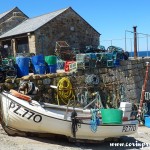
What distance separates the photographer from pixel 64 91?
13.9 metres

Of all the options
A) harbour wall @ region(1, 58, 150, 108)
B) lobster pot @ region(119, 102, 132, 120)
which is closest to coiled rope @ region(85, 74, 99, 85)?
harbour wall @ region(1, 58, 150, 108)

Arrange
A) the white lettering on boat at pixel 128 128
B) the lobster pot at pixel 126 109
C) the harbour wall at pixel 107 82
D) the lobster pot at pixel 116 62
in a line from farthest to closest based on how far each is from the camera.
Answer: the lobster pot at pixel 116 62, the harbour wall at pixel 107 82, the lobster pot at pixel 126 109, the white lettering on boat at pixel 128 128

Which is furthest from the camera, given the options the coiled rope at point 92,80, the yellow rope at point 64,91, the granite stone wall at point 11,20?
the granite stone wall at point 11,20

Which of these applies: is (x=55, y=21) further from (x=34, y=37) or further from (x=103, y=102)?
(x=103, y=102)

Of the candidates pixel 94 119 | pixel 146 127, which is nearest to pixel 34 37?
pixel 146 127

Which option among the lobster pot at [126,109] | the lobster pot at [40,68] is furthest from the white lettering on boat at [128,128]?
the lobster pot at [40,68]

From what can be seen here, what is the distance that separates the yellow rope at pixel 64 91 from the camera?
45.3 feet

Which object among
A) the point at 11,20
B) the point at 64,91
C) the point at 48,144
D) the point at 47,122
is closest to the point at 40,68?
the point at 64,91

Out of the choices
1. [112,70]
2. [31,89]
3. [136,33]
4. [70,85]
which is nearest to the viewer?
[31,89]

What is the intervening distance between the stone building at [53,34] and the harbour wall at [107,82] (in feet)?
19.1

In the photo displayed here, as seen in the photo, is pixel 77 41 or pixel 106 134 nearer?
pixel 106 134

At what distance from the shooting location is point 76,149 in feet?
36.1

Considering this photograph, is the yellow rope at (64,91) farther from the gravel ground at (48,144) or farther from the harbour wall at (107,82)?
the gravel ground at (48,144)

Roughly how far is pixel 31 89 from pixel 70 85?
2255mm
